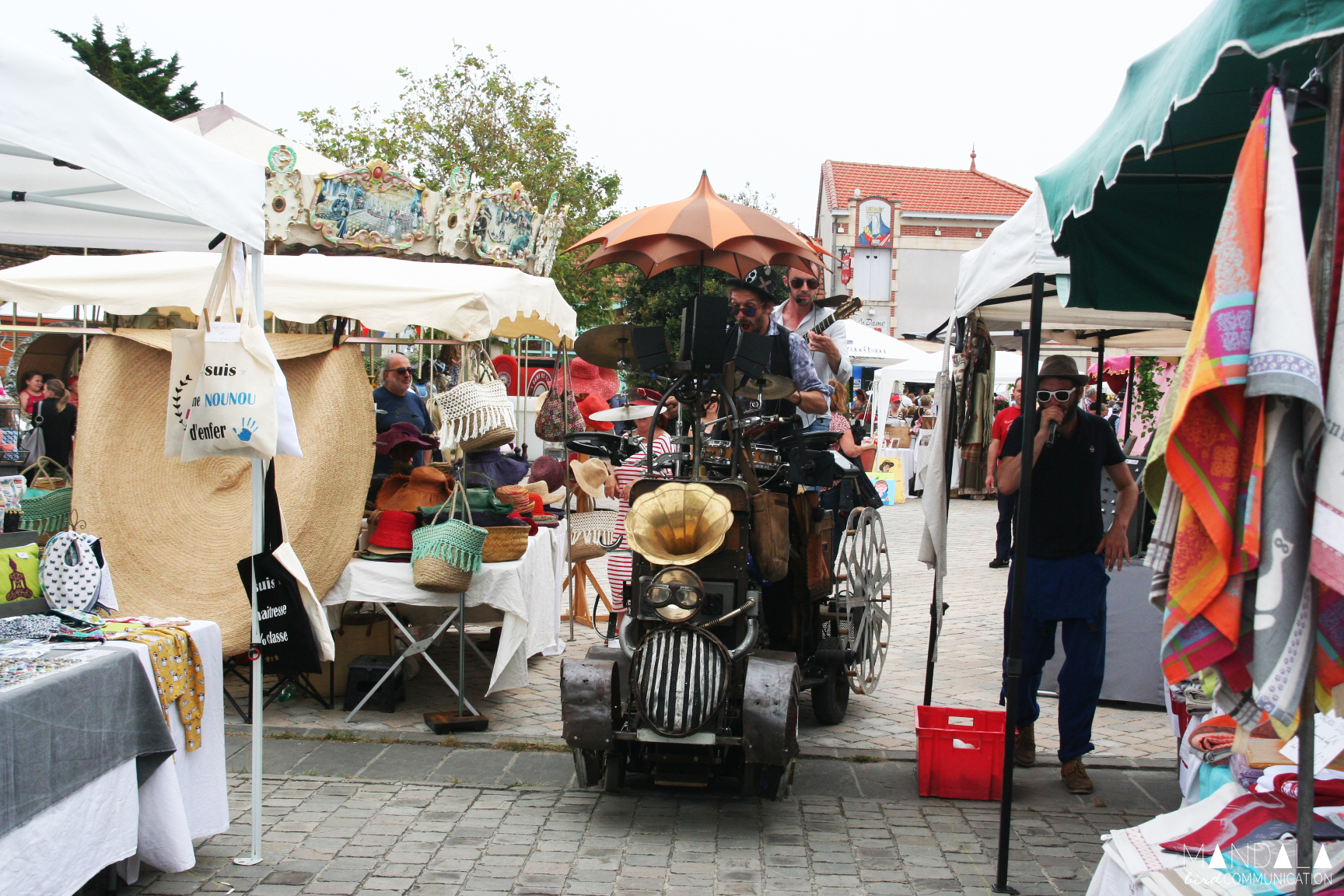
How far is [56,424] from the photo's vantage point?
37.0 ft

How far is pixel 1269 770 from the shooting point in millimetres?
2779

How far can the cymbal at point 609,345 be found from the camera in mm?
5098

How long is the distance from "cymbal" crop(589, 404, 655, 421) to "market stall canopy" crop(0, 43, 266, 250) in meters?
2.74

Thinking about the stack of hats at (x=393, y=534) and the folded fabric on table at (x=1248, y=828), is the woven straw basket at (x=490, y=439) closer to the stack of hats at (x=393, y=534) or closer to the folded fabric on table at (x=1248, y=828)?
the stack of hats at (x=393, y=534)

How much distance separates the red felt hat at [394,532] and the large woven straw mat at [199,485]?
18cm

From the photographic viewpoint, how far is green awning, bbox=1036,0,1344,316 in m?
2.20

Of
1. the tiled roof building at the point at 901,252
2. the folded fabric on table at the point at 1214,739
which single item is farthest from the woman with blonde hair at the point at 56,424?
the tiled roof building at the point at 901,252

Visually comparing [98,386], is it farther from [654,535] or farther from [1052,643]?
[1052,643]

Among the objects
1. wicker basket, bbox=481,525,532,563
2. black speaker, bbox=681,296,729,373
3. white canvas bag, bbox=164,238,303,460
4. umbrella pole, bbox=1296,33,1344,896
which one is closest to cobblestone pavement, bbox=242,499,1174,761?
wicker basket, bbox=481,525,532,563

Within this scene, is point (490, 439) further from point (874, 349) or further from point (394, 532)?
point (874, 349)

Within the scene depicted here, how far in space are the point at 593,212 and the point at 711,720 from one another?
24.1 meters

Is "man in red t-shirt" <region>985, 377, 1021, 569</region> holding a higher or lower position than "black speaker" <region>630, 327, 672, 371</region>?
A: lower

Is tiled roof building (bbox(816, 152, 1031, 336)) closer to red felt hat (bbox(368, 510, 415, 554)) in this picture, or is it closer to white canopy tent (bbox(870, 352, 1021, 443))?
white canopy tent (bbox(870, 352, 1021, 443))

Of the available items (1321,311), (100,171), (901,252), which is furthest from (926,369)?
(901,252)
